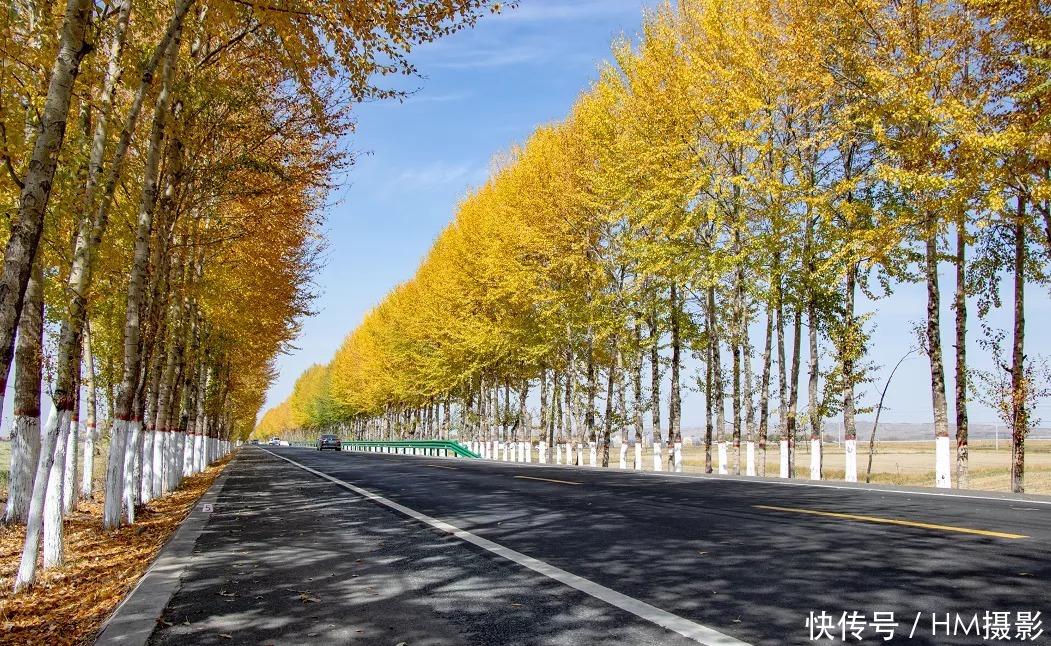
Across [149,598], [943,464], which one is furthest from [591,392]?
[149,598]

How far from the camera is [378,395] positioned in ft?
205

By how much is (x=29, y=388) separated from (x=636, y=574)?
6.06m

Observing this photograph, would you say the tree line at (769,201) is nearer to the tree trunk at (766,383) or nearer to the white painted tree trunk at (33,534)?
the tree trunk at (766,383)

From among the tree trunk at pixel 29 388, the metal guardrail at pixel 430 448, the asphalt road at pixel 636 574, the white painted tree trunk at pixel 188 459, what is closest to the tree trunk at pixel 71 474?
the asphalt road at pixel 636 574

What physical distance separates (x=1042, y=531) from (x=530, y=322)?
26.0 m

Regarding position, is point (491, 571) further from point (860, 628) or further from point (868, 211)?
point (868, 211)

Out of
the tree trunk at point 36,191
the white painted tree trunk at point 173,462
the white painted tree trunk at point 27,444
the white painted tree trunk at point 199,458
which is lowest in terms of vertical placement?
the white painted tree trunk at point 199,458

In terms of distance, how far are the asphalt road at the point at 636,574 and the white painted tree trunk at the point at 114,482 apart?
5.52 feet

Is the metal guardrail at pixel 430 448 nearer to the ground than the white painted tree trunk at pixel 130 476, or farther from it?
nearer to the ground

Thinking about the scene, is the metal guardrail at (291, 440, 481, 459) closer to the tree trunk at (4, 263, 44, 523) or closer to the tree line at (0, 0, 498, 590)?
the tree line at (0, 0, 498, 590)

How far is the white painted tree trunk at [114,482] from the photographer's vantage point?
10.4 m

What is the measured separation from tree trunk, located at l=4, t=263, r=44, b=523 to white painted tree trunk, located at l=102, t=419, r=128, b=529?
6.71 ft

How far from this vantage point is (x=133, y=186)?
14164 millimetres

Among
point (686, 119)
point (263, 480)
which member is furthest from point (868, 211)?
point (263, 480)
